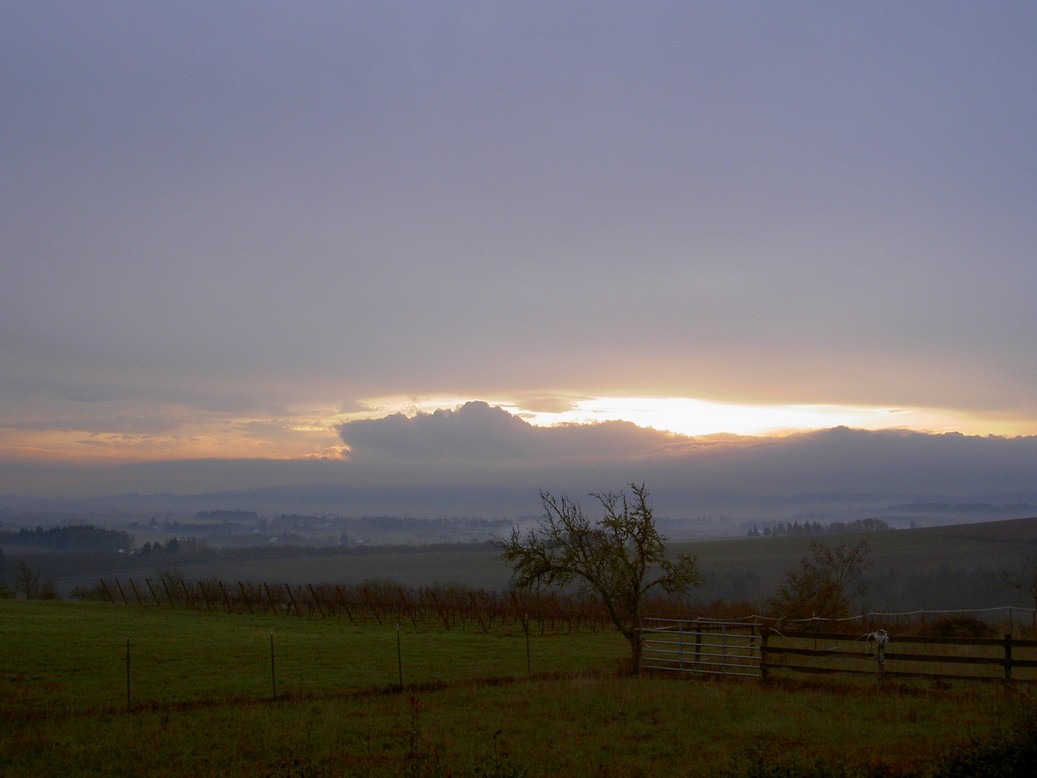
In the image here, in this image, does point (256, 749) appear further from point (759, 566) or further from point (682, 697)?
point (759, 566)

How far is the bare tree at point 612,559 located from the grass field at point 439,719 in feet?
7.85

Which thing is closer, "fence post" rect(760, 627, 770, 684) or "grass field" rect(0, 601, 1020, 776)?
"grass field" rect(0, 601, 1020, 776)

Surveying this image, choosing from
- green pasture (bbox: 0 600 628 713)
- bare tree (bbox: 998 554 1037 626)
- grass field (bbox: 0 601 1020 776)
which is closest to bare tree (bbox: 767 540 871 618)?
green pasture (bbox: 0 600 628 713)

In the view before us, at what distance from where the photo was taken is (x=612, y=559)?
2489cm

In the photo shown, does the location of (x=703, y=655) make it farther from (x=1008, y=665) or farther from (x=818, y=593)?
(x=818, y=593)

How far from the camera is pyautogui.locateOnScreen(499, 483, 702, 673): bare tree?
24.6 metres

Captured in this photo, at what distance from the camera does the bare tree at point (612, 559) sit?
2462cm

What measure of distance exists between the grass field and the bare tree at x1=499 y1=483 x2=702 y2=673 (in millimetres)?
2392

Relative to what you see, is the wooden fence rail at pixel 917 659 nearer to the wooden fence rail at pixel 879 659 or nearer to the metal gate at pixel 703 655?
the wooden fence rail at pixel 879 659

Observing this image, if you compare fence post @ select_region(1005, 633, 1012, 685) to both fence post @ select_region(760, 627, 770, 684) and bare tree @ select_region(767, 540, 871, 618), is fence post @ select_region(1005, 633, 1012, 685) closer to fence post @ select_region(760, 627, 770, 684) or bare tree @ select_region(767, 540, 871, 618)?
fence post @ select_region(760, 627, 770, 684)

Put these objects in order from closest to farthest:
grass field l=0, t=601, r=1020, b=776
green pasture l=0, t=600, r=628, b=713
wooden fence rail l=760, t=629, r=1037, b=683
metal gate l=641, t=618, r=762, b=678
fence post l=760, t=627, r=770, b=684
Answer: grass field l=0, t=601, r=1020, b=776, wooden fence rail l=760, t=629, r=1037, b=683, fence post l=760, t=627, r=770, b=684, green pasture l=0, t=600, r=628, b=713, metal gate l=641, t=618, r=762, b=678

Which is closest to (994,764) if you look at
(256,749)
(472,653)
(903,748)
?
(903,748)

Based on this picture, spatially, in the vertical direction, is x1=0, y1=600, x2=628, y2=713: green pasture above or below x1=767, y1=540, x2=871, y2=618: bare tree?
below

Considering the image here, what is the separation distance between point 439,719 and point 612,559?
1021 cm
